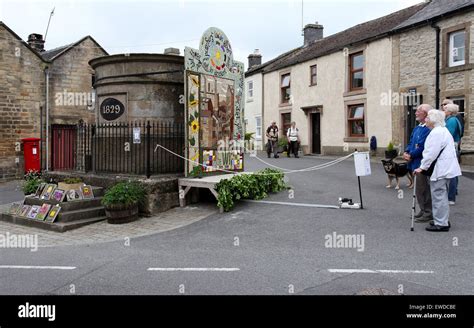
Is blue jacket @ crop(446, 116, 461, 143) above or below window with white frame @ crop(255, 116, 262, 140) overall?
below

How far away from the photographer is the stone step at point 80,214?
9.16 meters

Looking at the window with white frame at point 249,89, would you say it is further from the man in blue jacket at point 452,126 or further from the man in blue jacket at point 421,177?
the man in blue jacket at point 421,177

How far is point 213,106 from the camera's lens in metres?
10.9

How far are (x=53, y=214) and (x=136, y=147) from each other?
7.91ft

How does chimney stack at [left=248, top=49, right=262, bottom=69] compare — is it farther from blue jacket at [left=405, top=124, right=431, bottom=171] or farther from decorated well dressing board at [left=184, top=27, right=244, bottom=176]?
blue jacket at [left=405, top=124, right=431, bottom=171]

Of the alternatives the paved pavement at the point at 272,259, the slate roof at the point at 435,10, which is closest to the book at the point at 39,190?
the paved pavement at the point at 272,259

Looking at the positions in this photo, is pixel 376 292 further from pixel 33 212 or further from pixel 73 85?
pixel 73 85

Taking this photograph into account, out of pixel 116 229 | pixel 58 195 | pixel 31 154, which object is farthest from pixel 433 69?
pixel 31 154

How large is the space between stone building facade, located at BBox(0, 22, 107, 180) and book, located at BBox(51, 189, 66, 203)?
857 cm

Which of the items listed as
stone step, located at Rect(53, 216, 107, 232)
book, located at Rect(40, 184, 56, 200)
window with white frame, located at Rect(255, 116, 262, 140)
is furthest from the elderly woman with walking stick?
window with white frame, located at Rect(255, 116, 262, 140)

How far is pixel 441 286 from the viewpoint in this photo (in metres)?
4.77

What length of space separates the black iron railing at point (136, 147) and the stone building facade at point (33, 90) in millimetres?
7596

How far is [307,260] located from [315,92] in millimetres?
21029

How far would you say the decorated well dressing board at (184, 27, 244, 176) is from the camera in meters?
10.2
